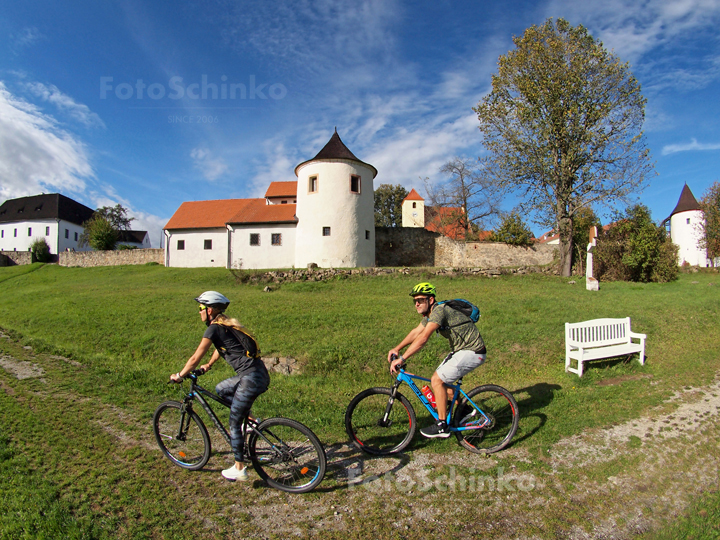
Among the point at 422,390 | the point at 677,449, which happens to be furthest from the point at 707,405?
the point at 422,390

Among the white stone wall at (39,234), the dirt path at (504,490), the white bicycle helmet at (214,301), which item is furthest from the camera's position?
the white stone wall at (39,234)

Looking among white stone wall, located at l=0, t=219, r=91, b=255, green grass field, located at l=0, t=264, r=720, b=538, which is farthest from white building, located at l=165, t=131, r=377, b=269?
white stone wall, located at l=0, t=219, r=91, b=255

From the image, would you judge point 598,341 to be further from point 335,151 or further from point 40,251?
point 40,251

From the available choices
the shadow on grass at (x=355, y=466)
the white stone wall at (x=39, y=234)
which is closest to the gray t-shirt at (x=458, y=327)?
the shadow on grass at (x=355, y=466)

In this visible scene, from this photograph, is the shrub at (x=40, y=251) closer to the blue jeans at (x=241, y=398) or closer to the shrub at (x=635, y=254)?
the blue jeans at (x=241, y=398)

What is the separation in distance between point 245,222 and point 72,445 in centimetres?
2604

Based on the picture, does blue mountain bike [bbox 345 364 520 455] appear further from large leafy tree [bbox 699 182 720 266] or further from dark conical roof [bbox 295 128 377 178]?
large leafy tree [bbox 699 182 720 266]

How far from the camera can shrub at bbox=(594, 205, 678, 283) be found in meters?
21.3

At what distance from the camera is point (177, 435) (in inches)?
164

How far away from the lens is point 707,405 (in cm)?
539

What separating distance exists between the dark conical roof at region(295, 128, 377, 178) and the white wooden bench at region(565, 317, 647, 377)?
22366mm

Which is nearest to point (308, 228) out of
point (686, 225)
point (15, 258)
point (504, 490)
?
point (504, 490)

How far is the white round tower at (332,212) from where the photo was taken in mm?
27500

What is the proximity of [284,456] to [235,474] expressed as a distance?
0.50 m
